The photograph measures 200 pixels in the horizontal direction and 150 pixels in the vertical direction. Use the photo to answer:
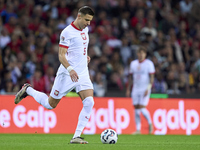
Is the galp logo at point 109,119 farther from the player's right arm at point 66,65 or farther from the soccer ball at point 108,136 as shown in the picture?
the player's right arm at point 66,65

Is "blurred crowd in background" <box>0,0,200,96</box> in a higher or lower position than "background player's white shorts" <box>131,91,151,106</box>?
higher

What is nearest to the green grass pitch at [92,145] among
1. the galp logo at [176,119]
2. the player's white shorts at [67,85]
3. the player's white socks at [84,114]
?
the player's white socks at [84,114]

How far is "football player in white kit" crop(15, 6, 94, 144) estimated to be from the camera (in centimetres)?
851

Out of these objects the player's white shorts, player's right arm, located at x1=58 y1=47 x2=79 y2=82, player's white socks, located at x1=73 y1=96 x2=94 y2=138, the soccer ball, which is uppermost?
player's right arm, located at x1=58 y1=47 x2=79 y2=82

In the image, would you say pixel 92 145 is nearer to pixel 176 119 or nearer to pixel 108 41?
pixel 176 119

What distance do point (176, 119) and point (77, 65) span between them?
7525 mm

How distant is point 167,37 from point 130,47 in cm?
238

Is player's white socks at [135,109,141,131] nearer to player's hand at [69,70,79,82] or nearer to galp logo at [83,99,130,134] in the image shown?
galp logo at [83,99,130,134]

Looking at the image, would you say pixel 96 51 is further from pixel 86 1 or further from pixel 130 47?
pixel 86 1

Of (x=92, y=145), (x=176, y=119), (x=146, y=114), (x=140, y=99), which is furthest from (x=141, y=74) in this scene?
(x=92, y=145)

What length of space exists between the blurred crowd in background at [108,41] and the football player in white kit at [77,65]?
6.27m

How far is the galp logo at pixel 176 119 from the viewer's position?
15.3 m

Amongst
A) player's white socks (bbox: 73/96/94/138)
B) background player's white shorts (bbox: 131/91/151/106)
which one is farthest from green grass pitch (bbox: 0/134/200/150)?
background player's white shorts (bbox: 131/91/151/106)

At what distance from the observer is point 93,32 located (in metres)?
18.6
